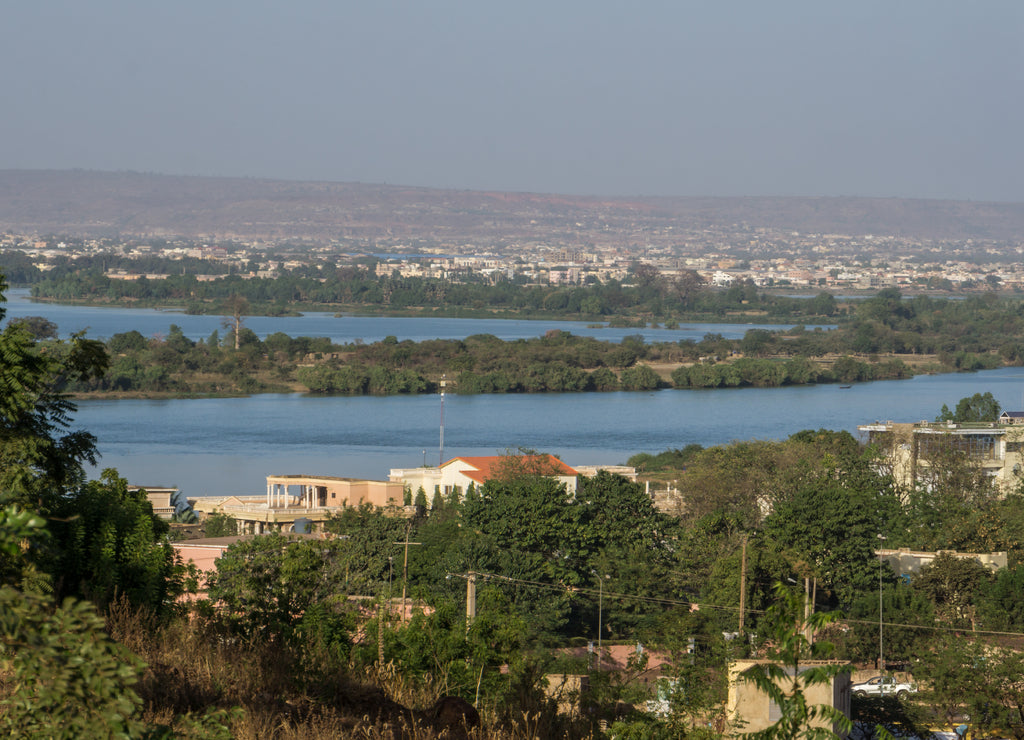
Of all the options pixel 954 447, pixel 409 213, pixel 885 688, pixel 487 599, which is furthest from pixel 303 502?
pixel 409 213

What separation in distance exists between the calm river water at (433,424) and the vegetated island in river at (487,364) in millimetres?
693

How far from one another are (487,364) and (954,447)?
719 inches

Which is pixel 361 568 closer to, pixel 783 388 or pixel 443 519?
pixel 443 519

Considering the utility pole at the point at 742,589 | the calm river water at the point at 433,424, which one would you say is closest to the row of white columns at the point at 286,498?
the calm river water at the point at 433,424

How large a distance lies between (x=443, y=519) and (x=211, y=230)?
10293 cm

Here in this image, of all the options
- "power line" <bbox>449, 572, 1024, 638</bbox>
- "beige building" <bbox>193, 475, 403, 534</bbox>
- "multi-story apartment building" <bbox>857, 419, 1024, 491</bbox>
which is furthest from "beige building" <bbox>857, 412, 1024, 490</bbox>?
"beige building" <bbox>193, 475, 403, 534</bbox>

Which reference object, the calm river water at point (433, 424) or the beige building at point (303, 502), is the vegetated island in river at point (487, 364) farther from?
the beige building at point (303, 502)

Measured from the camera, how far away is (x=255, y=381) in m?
29.0

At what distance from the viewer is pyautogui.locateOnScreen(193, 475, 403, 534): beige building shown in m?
11.7

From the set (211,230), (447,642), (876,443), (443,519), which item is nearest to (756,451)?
(876,443)

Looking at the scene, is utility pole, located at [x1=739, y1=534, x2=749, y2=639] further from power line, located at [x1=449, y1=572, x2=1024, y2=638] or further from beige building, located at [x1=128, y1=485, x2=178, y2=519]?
beige building, located at [x1=128, y1=485, x2=178, y2=519]

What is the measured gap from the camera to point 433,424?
2386 centimetres

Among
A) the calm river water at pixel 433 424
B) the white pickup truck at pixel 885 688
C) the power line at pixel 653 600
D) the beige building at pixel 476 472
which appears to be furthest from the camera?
the calm river water at pixel 433 424

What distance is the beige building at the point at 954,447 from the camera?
1338 cm
